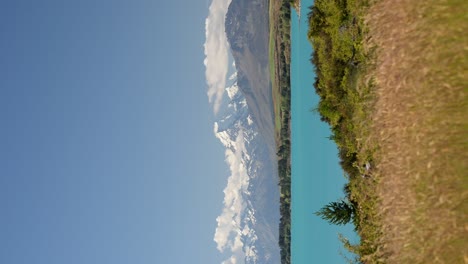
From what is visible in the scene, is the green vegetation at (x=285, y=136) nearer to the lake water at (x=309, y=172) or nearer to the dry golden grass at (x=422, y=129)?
the lake water at (x=309, y=172)

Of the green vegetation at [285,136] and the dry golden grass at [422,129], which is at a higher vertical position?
the green vegetation at [285,136]

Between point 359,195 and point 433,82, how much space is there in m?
5.32

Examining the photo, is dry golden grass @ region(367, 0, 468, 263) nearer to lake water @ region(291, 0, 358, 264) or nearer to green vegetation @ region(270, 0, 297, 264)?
lake water @ region(291, 0, 358, 264)

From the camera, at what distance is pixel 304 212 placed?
4622 cm

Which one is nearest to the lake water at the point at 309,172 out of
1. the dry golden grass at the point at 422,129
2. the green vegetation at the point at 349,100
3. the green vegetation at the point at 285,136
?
the green vegetation at the point at 285,136

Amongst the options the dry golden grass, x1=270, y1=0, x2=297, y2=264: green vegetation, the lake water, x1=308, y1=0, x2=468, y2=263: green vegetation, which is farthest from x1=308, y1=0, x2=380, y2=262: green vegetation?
x1=270, y1=0, x2=297, y2=264: green vegetation

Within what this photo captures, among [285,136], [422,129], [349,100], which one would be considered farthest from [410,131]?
[285,136]

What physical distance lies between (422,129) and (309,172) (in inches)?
1210

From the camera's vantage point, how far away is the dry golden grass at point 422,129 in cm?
1114

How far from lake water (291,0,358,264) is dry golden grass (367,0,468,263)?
42.8 ft

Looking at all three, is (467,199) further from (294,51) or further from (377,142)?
(294,51)

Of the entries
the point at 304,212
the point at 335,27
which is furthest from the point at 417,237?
the point at 304,212

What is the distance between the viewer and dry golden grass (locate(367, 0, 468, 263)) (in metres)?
11.1

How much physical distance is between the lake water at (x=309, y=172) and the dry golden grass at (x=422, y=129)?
42.8ft
